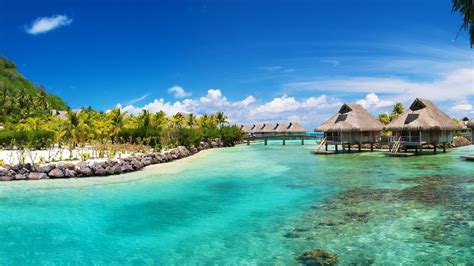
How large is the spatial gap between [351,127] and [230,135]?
2132cm

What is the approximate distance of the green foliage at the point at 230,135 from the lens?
153ft

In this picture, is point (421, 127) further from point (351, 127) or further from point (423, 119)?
point (351, 127)

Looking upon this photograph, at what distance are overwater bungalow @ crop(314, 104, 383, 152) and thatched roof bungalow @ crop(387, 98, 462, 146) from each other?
227 centimetres

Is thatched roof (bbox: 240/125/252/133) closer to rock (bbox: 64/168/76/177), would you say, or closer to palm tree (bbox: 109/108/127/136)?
palm tree (bbox: 109/108/127/136)

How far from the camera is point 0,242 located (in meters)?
7.50

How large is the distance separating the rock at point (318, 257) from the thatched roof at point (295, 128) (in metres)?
53.4

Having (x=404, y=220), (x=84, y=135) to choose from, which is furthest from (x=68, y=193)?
(x=84, y=135)

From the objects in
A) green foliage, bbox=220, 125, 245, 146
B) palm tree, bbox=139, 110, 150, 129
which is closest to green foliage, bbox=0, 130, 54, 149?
palm tree, bbox=139, 110, 150, 129

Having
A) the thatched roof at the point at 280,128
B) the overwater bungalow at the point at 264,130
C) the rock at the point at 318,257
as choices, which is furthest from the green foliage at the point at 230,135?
the rock at the point at 318,257

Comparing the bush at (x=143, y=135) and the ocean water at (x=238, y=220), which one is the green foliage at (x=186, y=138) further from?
the ocean water at (x=238, y=220)

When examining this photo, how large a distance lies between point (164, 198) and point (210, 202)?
1643 mm

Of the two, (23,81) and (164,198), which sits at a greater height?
(23,81)

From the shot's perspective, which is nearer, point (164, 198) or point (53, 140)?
point (164, 198)

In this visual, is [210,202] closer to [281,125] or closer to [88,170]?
[88,170]
